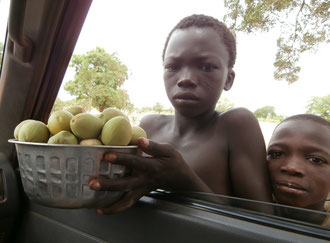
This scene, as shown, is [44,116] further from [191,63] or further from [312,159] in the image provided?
[312,159]

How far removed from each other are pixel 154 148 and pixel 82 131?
0.73ft

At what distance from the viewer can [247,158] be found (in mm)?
1135

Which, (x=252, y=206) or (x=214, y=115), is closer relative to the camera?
(x=252, y=206)

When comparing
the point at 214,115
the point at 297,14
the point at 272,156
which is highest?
the point at 297,14

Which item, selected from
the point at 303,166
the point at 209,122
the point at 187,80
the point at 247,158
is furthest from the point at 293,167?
the point at 187,80

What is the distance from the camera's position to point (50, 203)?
751 millimetres

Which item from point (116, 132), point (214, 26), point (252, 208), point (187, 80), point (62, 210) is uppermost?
point (214, 26)

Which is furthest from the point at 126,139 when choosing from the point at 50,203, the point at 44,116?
the point at 44,116

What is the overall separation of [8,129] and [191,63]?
116cm

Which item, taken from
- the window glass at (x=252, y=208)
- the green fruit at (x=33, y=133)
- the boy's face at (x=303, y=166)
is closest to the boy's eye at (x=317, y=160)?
the boy's face at (x=303, y=166)

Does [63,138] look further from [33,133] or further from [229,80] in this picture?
[229,80]

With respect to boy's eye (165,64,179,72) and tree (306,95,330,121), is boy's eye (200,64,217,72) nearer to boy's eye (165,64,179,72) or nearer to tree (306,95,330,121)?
boy's eye (165,64,179,72)

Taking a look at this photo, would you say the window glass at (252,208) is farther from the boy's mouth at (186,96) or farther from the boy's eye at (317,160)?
the boy's mouth at (186,96)

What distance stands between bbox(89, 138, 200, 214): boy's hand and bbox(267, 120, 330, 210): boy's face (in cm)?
39
